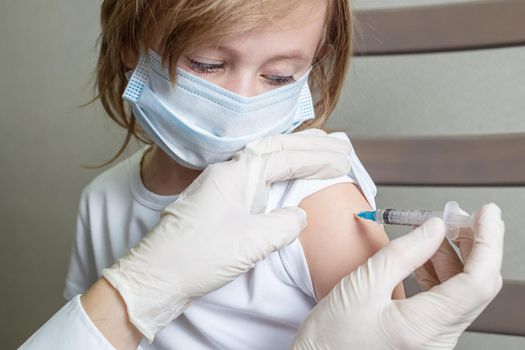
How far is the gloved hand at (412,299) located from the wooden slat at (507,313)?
523mm

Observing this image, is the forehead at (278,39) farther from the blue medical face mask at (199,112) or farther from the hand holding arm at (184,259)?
the hand holding arm at (184,259)

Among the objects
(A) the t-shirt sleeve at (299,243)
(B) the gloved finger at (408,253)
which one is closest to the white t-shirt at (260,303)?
(A) the t-shirt sleeve at (299,243)

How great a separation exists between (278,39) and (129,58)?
0.35 meters

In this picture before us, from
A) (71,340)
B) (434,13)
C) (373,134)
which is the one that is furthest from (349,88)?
(71,340)

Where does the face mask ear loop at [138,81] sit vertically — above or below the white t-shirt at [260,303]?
above

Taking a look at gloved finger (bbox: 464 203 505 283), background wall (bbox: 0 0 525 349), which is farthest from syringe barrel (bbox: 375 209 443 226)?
background wall (bbox: 0 0 525 349)

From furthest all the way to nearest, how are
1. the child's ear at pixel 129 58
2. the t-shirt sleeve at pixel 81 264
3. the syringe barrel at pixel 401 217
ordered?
the t-shirt sleeve at pixel 81 264, the child's ear at pixel 129 58, the syringe barrel at pixel 401 217

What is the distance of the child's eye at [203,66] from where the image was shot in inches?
41.4

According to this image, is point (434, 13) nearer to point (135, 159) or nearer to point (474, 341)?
point (135, 159)

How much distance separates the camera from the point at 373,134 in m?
1.70

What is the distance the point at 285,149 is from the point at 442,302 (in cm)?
38

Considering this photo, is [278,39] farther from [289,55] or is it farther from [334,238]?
[334,238]

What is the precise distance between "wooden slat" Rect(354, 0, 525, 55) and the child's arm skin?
52cm

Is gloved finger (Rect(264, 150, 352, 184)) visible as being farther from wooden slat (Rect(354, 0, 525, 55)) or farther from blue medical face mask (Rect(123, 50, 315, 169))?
wooden slat (Rect(354, 0, 525, 55))
